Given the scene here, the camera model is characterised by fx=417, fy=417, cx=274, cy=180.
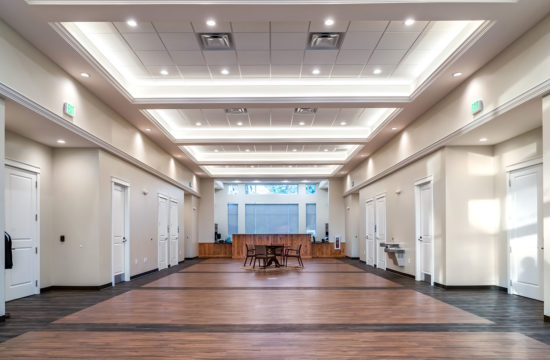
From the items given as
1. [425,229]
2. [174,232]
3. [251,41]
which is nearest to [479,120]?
[425,229]

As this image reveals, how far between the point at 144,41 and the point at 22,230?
382 cm

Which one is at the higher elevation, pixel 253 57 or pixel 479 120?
pixel 253 57

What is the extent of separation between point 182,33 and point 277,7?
6.01ft

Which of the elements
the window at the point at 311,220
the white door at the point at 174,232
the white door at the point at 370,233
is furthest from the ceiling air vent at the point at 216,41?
the window at the point at 311,220

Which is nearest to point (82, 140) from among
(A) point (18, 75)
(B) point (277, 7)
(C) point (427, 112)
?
(A) point (18, 75)

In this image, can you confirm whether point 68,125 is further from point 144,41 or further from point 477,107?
point 477,107

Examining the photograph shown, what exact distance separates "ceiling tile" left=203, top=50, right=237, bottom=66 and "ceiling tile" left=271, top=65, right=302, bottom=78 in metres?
0.75

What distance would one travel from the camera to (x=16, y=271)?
6824 millimetres

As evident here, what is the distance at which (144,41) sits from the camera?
240 inches

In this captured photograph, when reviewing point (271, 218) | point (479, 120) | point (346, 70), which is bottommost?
point (271, 218)

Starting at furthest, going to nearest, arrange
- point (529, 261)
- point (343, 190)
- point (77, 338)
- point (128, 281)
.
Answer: point (343, 190)
point (128, 281)
point (529, 261)
point (77, 338)

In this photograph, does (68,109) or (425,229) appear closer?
(68,109)

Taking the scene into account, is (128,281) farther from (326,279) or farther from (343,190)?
(343,190)

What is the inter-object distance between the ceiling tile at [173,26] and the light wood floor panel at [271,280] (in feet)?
16.6
